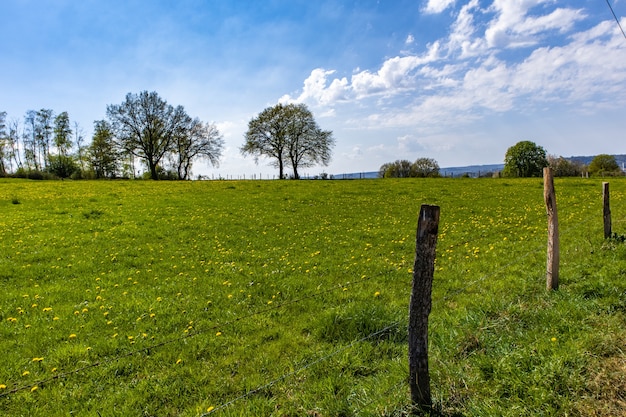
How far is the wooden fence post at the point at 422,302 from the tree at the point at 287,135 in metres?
62.0

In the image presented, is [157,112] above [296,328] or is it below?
above

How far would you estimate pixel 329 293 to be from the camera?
798 cm

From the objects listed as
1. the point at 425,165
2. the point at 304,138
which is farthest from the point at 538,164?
the point at 304,138

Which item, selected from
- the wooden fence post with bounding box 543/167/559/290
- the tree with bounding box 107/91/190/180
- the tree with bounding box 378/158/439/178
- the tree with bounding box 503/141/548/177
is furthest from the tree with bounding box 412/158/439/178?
the wooden fence post with bounding box 543/167/559/290

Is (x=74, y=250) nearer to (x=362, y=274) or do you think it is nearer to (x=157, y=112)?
(x=362, y=274)

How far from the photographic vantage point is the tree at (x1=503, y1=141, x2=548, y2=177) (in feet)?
232

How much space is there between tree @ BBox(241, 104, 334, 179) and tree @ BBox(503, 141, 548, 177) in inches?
1528

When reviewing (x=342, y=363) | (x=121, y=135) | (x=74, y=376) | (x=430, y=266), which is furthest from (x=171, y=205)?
(x=121, y=135)

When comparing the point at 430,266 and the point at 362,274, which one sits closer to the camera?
the point at 430,266

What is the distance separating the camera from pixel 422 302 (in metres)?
3.54

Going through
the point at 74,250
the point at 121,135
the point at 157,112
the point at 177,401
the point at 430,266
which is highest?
the point at 157,112

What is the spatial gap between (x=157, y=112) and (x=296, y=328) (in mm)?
62291

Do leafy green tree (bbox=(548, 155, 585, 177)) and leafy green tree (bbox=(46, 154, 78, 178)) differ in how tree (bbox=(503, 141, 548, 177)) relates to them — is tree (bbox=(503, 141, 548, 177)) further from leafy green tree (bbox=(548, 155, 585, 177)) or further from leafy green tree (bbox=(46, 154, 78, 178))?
leafy green tree (bbox=(46, 154, 78, 178))

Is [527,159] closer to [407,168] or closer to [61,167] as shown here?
[407,168]
